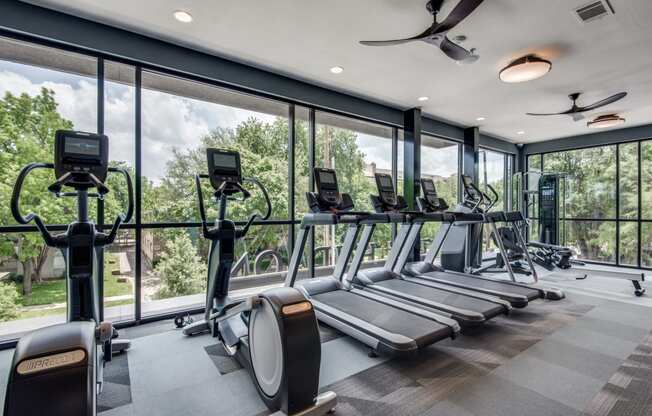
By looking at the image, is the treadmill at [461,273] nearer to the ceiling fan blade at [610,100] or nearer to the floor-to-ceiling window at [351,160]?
the floor-to-ceiling window at [351,160]

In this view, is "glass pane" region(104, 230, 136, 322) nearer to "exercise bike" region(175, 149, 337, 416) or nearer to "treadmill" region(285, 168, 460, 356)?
"exercise bike" region(175, 149, 337, 416)

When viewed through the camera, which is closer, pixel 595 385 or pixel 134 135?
pixel 595 385

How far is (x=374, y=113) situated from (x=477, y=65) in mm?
1849

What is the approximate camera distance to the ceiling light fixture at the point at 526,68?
3.60 metres

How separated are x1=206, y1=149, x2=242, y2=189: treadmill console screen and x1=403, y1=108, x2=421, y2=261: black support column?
12.0 feet

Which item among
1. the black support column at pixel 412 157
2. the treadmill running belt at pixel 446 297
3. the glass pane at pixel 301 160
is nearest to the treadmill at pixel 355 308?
the treadmill running belt at pixel 446 297

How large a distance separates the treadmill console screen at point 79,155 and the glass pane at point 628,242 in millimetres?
9359

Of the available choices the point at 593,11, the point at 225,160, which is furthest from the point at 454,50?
the point at 225,160

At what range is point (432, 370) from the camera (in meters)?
2.42

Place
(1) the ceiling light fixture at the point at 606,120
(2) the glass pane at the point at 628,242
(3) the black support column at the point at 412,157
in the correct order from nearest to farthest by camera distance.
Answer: (1) the ceiling light fixture at the point at 606,120 → (3) the black support column at the point at 412,157 → (2) the glass pane at the point at 628,242

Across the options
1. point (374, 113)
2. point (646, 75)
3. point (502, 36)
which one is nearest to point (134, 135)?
point (374, 113)

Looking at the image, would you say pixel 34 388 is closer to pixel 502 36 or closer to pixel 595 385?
pixel 595 385

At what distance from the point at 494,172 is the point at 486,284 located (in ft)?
16.5

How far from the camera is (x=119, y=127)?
136 inches
